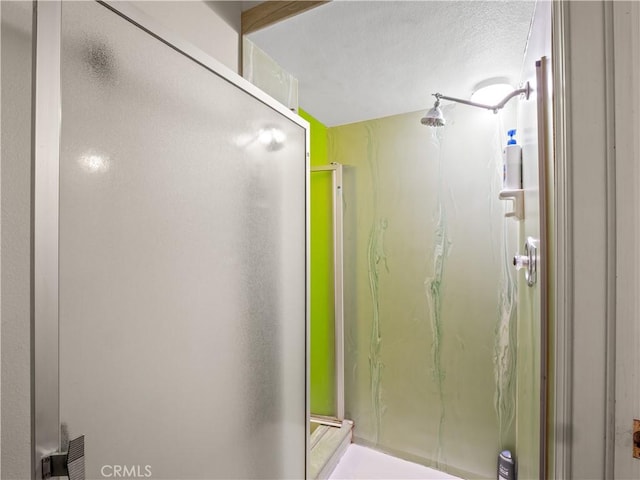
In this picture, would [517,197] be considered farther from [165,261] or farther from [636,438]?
[165,261]

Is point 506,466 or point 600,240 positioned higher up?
point 600,240

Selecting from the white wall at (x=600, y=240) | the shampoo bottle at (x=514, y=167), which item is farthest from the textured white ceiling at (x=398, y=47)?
the white wall at (x=600, y=240)

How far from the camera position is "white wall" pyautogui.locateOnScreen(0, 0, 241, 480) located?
1.65 ft

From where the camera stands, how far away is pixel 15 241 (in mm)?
521

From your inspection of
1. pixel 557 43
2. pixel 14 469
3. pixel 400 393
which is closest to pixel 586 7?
pixel 557 43

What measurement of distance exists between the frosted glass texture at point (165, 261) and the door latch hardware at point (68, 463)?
0.04 meters

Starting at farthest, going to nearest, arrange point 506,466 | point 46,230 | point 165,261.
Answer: point 506,466 < point 165,261 < point 46,230

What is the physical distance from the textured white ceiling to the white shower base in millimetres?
1988

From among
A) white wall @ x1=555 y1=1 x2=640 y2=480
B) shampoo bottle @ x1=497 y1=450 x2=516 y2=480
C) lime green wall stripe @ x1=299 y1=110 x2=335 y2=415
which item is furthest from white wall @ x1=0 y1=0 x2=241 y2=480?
shampoo bottle @ x1=497 y1=450 x2=516 y2=480

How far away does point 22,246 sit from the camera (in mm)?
528

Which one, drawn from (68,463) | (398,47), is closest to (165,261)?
(68,463)

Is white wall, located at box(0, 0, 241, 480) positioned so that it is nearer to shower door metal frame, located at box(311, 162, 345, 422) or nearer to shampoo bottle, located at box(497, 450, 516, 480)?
shower door metal frame, located at box(311, 162, 345, 422)

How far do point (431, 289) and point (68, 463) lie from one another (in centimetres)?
165

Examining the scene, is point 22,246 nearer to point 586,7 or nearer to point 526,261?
point 586,7
